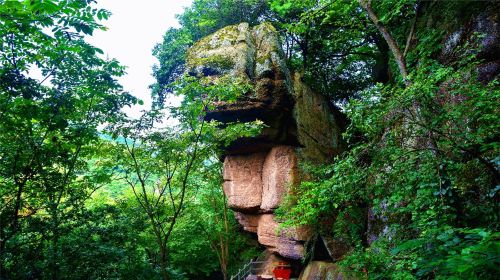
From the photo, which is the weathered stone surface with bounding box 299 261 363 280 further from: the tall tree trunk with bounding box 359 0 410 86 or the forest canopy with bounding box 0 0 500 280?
the tall tree trunk with bounding box 359 0 410 86

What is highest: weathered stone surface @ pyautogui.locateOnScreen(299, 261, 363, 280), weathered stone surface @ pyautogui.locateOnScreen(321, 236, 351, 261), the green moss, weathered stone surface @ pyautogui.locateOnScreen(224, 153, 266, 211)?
the green moss

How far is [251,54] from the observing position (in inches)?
460

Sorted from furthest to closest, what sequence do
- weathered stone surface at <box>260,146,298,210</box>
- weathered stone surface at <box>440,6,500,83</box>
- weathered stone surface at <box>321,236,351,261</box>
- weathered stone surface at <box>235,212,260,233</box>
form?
weathered stone surface at <box>235,212,260,233</box> < weathered stone surface at <box>260,146,298,210</box> < weathered stone surface at <box>321,236,351,261</box> < weathered stone surface at <box>440,6,500,83</box>

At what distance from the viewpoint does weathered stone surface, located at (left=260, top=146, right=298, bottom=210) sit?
38.3ft

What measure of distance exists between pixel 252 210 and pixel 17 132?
30.2ft

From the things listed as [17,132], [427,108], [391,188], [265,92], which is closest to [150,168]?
[17,132]

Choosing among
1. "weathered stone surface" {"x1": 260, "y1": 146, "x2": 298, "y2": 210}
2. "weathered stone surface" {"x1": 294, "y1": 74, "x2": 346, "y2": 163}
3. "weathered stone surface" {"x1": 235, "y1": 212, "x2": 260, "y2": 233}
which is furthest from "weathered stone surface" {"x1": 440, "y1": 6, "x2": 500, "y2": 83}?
"weathered stone surface" {"x1": 235, "y1": 212, "x2": 260, "y2": 233}

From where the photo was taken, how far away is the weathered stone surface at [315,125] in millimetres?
12344

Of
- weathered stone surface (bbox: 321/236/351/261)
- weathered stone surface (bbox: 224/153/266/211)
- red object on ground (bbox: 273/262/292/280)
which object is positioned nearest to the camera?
weathered stone surface (bbox: 321/236/351/261)

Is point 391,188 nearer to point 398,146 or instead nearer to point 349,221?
point 398,146

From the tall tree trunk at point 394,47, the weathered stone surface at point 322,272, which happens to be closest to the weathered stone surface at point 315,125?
the weathered stone surface at point 322,272

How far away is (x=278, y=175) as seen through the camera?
39.1 feet

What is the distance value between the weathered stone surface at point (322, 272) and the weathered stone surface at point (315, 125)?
3.97 metres

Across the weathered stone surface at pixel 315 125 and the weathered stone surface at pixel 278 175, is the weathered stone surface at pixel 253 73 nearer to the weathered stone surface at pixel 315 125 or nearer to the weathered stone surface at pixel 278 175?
the weathered stone surface at pixel 278 175
